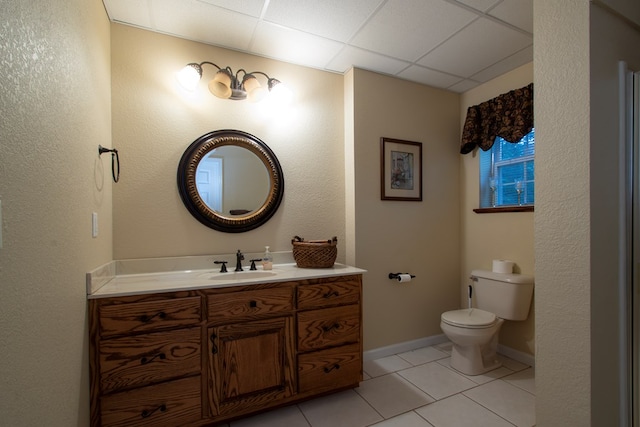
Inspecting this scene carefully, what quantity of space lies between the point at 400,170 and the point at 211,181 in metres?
1.62

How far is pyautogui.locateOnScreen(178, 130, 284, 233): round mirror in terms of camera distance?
1.97 meters

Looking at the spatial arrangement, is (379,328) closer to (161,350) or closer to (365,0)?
(161,350)

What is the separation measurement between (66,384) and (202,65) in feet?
6.40

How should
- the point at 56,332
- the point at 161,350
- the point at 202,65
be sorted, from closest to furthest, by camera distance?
the point at 56,332
the point at 161,350
the point at 202,65

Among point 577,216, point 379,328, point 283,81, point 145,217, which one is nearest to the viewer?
point 577,216

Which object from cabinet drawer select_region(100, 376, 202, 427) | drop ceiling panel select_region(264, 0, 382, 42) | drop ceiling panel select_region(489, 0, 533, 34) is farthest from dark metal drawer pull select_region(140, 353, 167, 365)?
drop ceiling panel select_region(489, 0, 533, 34)

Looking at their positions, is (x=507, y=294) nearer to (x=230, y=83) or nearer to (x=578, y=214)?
(x=578, y=214)

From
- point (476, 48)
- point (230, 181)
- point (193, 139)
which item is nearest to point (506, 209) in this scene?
point (476, 48)

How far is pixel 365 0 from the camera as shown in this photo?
1.64 meters

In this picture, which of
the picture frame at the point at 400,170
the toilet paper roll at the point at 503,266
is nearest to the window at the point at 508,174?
the toilet paper roll at the point at 503,266

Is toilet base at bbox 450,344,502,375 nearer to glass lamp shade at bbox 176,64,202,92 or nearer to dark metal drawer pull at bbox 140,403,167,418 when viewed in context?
dark metal drawer pull at bbox 140,403,167,418

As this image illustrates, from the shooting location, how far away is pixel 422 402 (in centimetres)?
184

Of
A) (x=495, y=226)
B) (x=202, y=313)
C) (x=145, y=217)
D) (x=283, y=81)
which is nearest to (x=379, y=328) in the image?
(x=495, y=226)

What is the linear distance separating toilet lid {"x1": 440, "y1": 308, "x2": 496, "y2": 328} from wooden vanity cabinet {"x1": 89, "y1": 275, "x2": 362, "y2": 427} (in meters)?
0.77
